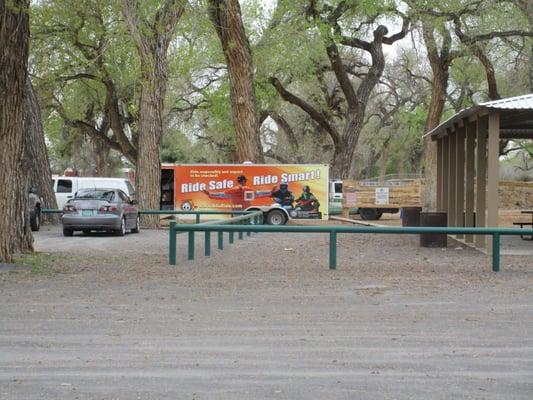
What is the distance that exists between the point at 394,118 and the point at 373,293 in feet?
150

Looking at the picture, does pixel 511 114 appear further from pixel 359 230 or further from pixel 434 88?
pixel 434 88

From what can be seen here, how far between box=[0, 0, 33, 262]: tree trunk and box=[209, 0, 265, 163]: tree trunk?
12.0 metres

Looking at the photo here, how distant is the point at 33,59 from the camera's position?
3033 cm

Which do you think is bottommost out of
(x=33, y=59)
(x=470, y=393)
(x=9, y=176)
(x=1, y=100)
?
(x=470, y=393)

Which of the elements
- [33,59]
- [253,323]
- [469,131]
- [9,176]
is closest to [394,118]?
[33,59]

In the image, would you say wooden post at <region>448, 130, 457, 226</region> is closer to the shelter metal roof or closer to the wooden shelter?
the wooden shelter

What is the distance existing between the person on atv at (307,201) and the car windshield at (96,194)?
8.77m

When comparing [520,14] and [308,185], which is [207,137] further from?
[520,14]

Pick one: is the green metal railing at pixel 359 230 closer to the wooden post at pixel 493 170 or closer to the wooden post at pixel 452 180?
the wooden post at pixel 493 170

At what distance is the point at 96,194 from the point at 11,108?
369 inches

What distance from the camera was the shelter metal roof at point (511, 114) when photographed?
1670 cm

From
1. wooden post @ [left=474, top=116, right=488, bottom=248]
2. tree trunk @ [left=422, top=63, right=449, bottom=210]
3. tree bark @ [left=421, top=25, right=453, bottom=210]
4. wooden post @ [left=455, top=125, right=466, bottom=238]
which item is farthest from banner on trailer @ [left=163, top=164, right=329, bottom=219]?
wooden post @ [left=474, top=116, right=488, bottom=248]

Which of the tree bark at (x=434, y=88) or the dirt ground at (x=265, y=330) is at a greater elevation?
the tree bark at (x=434, y=88)

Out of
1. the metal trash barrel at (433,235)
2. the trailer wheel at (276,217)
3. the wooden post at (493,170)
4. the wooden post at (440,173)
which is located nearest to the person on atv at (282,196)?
the trailer wheel at (276,217)
